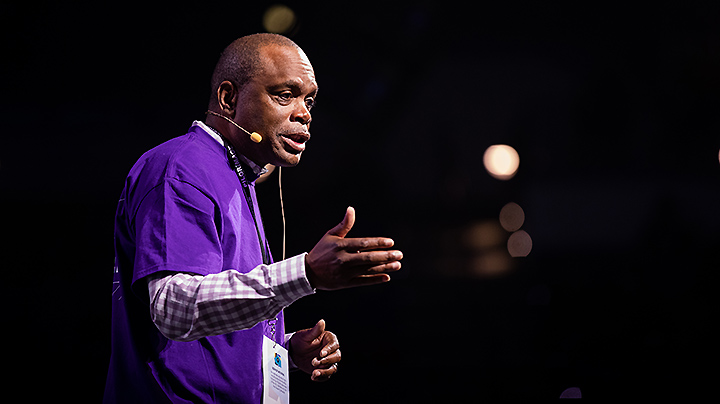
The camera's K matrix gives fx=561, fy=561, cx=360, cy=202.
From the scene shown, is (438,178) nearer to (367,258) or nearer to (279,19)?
(279,19)

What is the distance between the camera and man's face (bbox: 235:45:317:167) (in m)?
1.51

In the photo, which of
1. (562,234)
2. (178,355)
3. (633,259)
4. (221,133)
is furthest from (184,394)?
(562,234)

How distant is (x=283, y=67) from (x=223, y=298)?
0.76 m

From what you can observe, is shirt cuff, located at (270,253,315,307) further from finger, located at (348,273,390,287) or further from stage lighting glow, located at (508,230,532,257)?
stage lighting glow, located at (508,230,532,257)

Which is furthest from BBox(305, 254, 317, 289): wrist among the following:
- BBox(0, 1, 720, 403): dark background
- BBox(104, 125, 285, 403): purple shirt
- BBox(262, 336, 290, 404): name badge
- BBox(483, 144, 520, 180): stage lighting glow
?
BBox(483, 144, 520, 180): stage lighting glow

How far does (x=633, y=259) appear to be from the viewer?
4527mm

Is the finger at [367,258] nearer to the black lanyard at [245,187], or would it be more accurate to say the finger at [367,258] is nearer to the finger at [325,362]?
the black lanyard at [245,187]

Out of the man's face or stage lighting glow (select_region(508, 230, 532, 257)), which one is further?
stage lighting glow (select_region(508, 230, 532, 257))

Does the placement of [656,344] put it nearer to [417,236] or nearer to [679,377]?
[679,377]

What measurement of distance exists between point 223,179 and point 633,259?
13.5 ft

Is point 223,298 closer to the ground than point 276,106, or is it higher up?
closer to the ground

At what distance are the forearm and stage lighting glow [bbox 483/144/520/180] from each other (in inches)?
155

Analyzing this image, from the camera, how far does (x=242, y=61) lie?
1.55m

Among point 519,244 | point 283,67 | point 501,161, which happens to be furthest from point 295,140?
point 519,244
